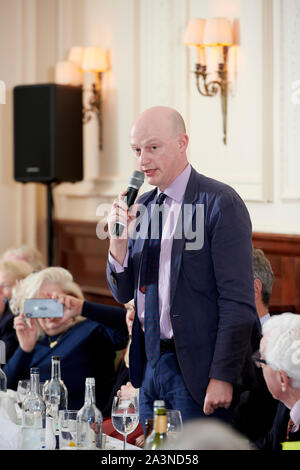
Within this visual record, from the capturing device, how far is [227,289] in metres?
2.04

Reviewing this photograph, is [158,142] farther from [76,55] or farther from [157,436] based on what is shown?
[76,55]

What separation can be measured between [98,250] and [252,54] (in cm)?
188

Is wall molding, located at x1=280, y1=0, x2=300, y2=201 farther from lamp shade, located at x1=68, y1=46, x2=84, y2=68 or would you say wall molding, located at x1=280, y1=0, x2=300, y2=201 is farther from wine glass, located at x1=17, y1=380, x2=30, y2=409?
lamp shade, located at x1=68, y1=46, x2=84, y2=68

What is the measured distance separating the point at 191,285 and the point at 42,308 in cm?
103

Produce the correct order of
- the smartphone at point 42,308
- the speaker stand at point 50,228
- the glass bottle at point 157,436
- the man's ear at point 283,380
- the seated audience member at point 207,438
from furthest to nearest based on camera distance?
the speaker stand at point 50,228 → the smartphone at point 42,308 → the man's ear at point 283,380 → the glass bottle at point 157,436 → the seated audience member at point 207,438

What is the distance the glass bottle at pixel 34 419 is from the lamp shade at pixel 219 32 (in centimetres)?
233

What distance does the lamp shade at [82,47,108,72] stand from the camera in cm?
488

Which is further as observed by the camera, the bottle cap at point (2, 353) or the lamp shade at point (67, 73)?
the lamp shade at point (67, 73)

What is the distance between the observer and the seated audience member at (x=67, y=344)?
315 cm

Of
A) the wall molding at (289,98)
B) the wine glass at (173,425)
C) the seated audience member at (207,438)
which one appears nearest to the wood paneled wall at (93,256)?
the wall molding at (289,98)

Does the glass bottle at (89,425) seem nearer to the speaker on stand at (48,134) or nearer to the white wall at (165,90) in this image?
the white wall at (165,90)

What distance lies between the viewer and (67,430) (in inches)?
77.5

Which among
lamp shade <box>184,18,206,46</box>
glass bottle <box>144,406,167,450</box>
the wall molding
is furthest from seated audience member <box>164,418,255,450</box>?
lamp shade <box>184,18,206,46</box>

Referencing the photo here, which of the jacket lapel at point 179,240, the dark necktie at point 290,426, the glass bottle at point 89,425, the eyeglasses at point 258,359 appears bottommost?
the dark necktie at point 290,426
